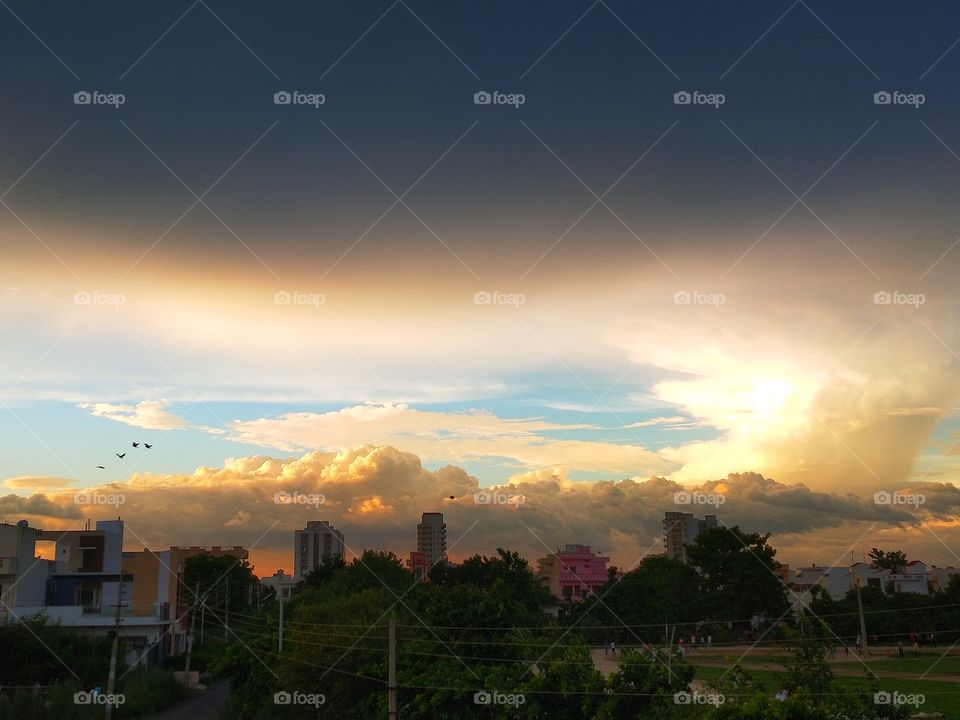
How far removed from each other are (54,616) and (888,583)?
63197mm

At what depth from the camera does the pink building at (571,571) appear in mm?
82875

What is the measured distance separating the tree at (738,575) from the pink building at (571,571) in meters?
25.9

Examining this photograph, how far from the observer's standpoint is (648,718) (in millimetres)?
17547

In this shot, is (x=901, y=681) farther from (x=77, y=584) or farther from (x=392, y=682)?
(x=77, y=584)

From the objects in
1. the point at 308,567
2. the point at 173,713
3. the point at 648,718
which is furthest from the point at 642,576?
the point at 308,567

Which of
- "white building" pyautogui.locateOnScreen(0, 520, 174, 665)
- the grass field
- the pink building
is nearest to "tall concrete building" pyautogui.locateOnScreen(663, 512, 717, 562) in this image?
the pink building

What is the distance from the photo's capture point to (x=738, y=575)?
2093 inches

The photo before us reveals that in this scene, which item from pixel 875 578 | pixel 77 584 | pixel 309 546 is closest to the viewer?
pixel 77 584

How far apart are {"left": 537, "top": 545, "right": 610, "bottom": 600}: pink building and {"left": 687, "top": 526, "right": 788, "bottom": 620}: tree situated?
84.9 feet

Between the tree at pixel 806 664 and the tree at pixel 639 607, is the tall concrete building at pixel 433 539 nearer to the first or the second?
the tree at pixel 639 607

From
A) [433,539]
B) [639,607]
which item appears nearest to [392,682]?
[639,607]

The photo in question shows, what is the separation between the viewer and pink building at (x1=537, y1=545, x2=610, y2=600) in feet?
272

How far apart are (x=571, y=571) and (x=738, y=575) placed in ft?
107

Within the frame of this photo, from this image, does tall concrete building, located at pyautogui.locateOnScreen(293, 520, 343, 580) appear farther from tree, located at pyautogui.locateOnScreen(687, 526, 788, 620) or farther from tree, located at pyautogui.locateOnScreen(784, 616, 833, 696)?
tree, located at pyautogui.locateOnScreen(784, 616, 833, 696)
